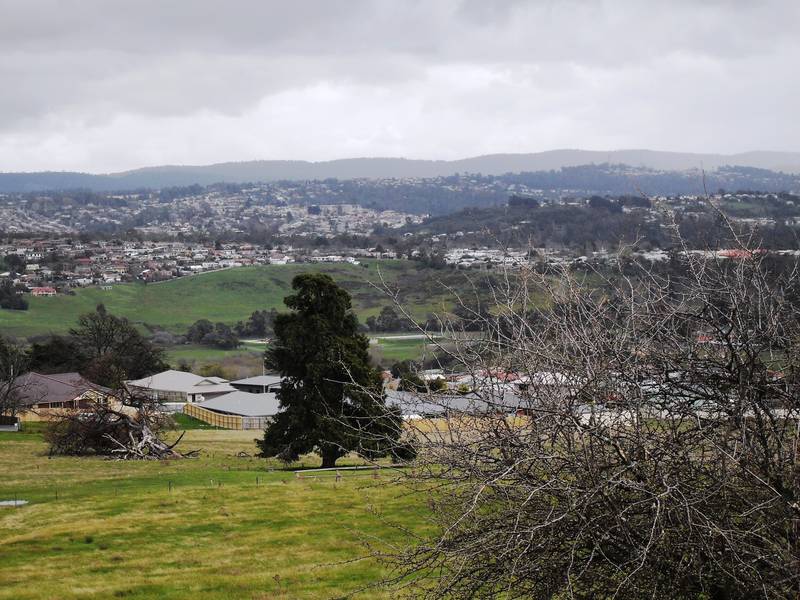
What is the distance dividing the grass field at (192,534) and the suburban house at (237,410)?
2528cm

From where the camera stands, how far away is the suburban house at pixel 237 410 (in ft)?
171

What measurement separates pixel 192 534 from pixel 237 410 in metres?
37.9

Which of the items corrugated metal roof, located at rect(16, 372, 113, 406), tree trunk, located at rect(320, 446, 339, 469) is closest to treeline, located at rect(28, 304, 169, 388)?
corrugated metal roof, located at rect(16, 372, 113, 406)

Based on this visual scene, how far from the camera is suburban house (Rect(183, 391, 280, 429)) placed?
171 ft

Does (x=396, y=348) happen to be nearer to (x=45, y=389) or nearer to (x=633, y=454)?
(x=45, y=389)

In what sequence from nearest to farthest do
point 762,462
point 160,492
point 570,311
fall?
point 762,462 → point 570,311 → point 160,492

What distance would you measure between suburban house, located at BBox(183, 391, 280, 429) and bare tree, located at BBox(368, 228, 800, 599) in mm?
44098

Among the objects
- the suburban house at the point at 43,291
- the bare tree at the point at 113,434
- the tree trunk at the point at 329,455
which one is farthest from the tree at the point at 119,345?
the suburban house at the point at 43,291

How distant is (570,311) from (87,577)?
1018cm

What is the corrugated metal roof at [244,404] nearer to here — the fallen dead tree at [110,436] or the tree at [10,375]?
the tree at [10,375]

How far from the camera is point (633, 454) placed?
18.7 ft

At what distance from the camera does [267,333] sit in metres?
101

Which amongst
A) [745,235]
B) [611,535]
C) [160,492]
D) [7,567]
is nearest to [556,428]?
[611,535]

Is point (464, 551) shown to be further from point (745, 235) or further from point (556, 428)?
point (745, 235)
